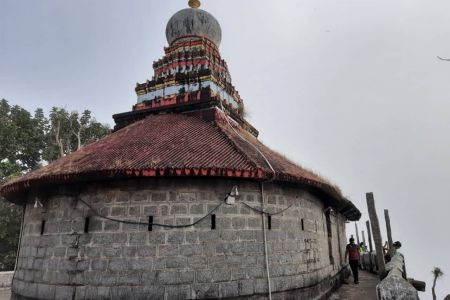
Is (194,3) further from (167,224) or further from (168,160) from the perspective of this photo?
(167,224)

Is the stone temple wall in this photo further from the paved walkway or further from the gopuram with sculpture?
the paved walkway

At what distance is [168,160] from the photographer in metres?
7.26

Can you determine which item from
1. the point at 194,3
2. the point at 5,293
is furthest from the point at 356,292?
the point at 194,3

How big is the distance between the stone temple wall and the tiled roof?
20.8 inches

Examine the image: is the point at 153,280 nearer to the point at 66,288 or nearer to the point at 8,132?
the point at 66,288

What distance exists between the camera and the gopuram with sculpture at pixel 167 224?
7.07 metres

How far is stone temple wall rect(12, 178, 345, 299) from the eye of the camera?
278 inches

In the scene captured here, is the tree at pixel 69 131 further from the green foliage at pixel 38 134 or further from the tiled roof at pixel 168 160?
the tiled roof at pixel 168 160

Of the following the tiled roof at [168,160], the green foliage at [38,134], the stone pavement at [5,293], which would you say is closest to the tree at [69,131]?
the green foliage at [38,134]

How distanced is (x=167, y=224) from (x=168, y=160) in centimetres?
129

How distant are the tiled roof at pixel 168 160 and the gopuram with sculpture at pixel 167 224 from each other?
1.1 inches

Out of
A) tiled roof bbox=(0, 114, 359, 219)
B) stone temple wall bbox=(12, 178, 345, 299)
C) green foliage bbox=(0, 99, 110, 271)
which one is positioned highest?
green foliage bbox=(0, 99, 110, 271)

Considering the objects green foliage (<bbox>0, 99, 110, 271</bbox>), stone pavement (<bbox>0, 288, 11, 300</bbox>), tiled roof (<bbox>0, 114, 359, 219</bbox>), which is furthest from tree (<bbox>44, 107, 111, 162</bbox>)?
tiled roof (<bbox>0, 114, 359, 219</bbox>)

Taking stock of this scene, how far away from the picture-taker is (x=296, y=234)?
28.3 feet
